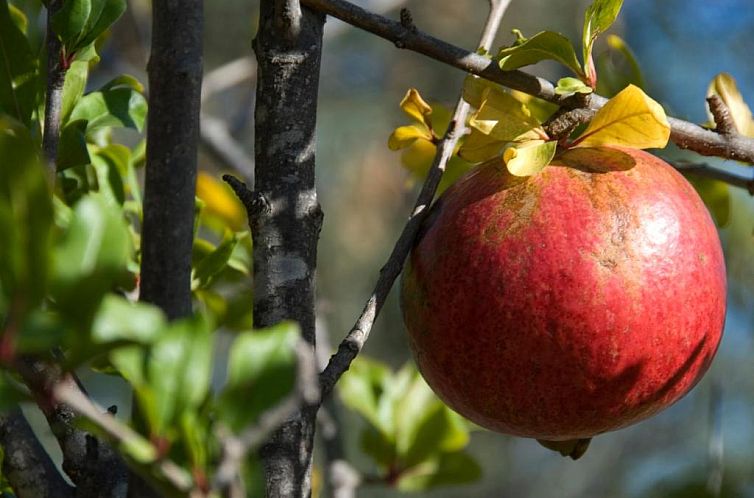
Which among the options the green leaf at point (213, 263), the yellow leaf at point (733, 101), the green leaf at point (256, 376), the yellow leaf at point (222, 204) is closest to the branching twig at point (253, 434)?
the green leaf at point (256, 376)

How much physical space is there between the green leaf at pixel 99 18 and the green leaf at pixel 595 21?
0.39 meters

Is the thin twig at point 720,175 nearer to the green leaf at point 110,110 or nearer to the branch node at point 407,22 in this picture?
the branch node at point 407,22

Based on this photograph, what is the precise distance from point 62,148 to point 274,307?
0.26m

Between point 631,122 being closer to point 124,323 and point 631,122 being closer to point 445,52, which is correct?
point 445,52

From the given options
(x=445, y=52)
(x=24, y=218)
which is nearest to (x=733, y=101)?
(x=445, y=52)

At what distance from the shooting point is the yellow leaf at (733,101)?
1.10 m

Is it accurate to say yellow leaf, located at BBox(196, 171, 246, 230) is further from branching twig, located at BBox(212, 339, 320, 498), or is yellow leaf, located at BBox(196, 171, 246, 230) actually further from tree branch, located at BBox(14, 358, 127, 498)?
branching twig, located at BBox(212, 339, 320, 498)

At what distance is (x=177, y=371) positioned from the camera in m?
0.49

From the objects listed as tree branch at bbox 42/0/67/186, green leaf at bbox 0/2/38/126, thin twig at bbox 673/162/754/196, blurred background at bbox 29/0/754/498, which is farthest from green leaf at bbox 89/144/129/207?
blurred background at bbox 29/0/754/498

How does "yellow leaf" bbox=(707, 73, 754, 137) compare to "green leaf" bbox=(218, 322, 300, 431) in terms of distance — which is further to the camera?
"yellow leaf" bbox=(707, 73, 754, 137)

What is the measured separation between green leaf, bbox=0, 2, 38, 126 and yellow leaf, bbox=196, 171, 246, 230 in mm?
631

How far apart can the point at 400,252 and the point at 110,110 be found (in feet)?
1.13

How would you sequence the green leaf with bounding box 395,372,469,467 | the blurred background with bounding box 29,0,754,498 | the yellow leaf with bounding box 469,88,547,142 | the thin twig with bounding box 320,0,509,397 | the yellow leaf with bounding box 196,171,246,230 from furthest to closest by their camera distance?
the blurred background with bounding box 29,0,754,498
the yellow leaf with bounding box 196,171,246,230
the green leaf with bounding box 395,372,469,467
the yellow leaf with bounding box 469,88,547,142
the thin twig with bounding box 320,0,509,397

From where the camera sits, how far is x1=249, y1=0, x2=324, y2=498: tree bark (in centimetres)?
78
